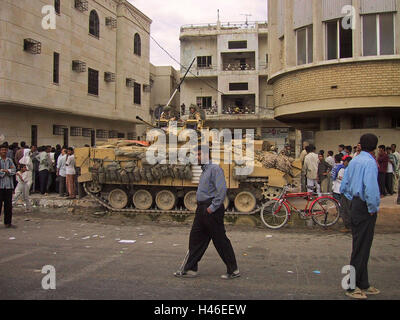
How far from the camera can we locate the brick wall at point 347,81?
510 inches

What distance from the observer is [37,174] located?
1405 centimetres

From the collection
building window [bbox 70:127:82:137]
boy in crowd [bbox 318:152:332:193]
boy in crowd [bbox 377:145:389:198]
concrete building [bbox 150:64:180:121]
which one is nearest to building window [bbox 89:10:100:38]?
building window [bbox 70:127:82:137]

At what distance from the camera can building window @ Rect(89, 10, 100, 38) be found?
24098mm

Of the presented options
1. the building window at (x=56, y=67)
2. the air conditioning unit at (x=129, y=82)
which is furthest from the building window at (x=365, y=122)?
the air conditioning unit at (x=129, y=82)

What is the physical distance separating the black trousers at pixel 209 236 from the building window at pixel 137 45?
84.1 feet

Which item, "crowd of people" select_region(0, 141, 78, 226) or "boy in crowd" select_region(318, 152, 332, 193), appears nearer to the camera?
"crowd of people" select_region(0, 141, 78, 226)

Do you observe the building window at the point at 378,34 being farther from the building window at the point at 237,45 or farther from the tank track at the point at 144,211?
the building window at the point at 237,45

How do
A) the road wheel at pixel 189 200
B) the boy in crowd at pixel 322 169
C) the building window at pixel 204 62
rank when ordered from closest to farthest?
the road wheel at pixel 189 200, the boy in crowd at pixel 322 169, the building window at pixel 204 62

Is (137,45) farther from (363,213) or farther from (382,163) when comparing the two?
(363,213)

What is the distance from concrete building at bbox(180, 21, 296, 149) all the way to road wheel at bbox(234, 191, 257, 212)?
82.6 feet

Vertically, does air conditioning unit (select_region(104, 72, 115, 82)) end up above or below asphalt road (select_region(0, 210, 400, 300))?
above

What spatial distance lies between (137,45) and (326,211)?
23644 mm

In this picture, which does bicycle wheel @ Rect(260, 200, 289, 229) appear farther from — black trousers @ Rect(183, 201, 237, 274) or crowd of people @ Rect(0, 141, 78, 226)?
crowd of people @ Rect(0, 141, 78, 226)
